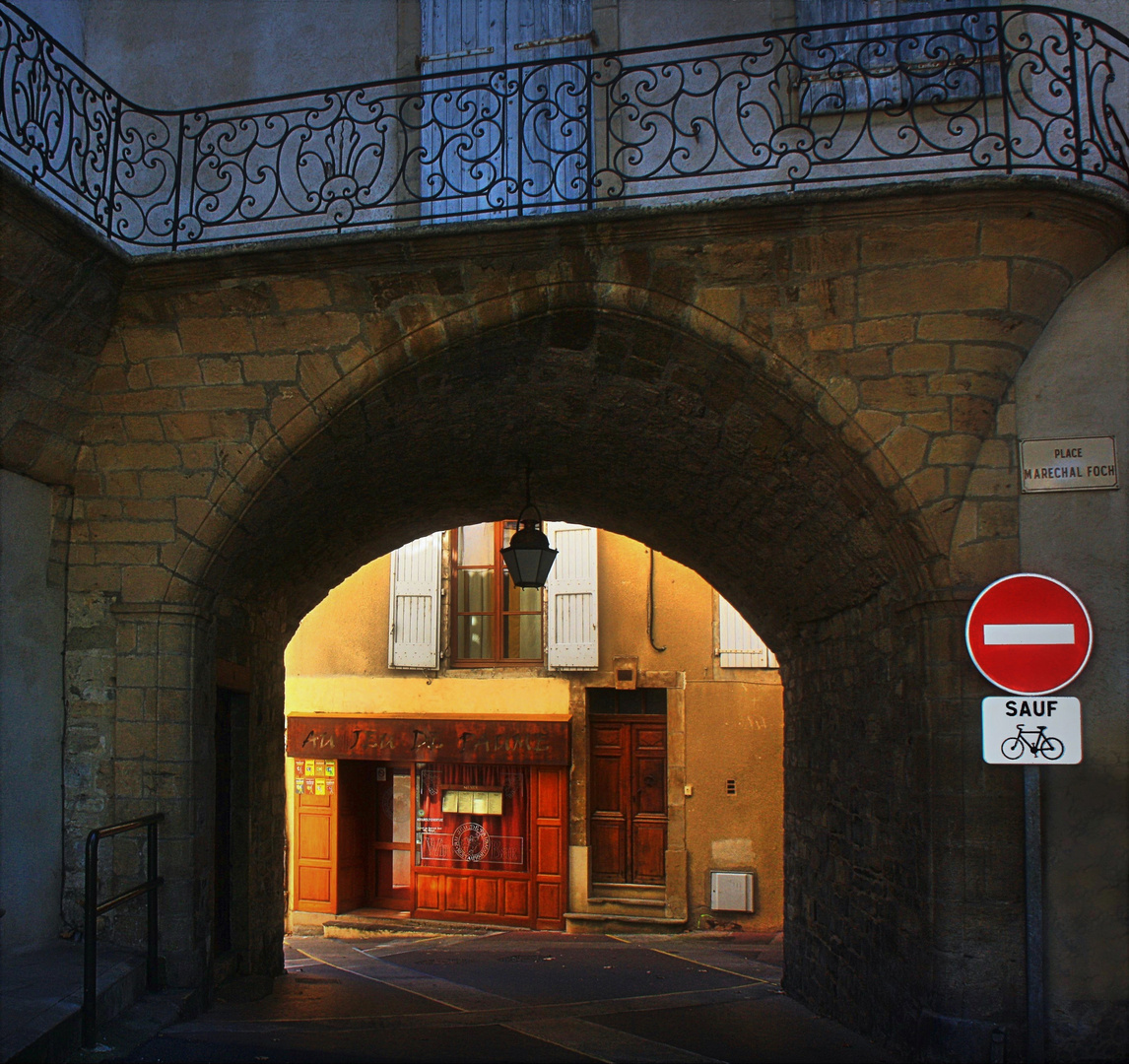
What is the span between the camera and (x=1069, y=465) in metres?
5.12

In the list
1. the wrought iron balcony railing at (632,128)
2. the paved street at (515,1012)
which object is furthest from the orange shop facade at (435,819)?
the wrought iron balcony railing at (632,128)

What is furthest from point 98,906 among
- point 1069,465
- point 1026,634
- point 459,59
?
point 459,59

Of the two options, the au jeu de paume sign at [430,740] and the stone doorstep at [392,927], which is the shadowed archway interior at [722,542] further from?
the stone doorstep at [392,927]

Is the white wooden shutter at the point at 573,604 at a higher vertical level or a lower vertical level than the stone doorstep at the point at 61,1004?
higher

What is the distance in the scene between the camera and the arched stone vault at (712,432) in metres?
→ 5.13

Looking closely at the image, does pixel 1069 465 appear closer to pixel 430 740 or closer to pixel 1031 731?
pixel 1031 731

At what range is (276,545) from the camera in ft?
22.9

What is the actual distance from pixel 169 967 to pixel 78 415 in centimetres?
270

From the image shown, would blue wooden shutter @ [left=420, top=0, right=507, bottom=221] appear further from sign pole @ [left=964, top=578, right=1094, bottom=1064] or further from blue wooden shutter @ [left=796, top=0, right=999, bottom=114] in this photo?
sign pole @ [left=964, top=578, right=1094, bottom=1064]

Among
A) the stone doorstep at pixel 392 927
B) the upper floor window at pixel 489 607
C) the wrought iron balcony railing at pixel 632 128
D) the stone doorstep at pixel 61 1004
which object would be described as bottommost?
the stone doorstep at pixel 392 927

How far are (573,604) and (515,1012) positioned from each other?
6.02m

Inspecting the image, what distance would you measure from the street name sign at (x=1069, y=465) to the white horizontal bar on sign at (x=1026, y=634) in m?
0.90

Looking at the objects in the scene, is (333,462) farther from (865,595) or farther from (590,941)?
(590,941)

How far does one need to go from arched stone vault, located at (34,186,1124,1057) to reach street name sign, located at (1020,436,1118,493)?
12cm
